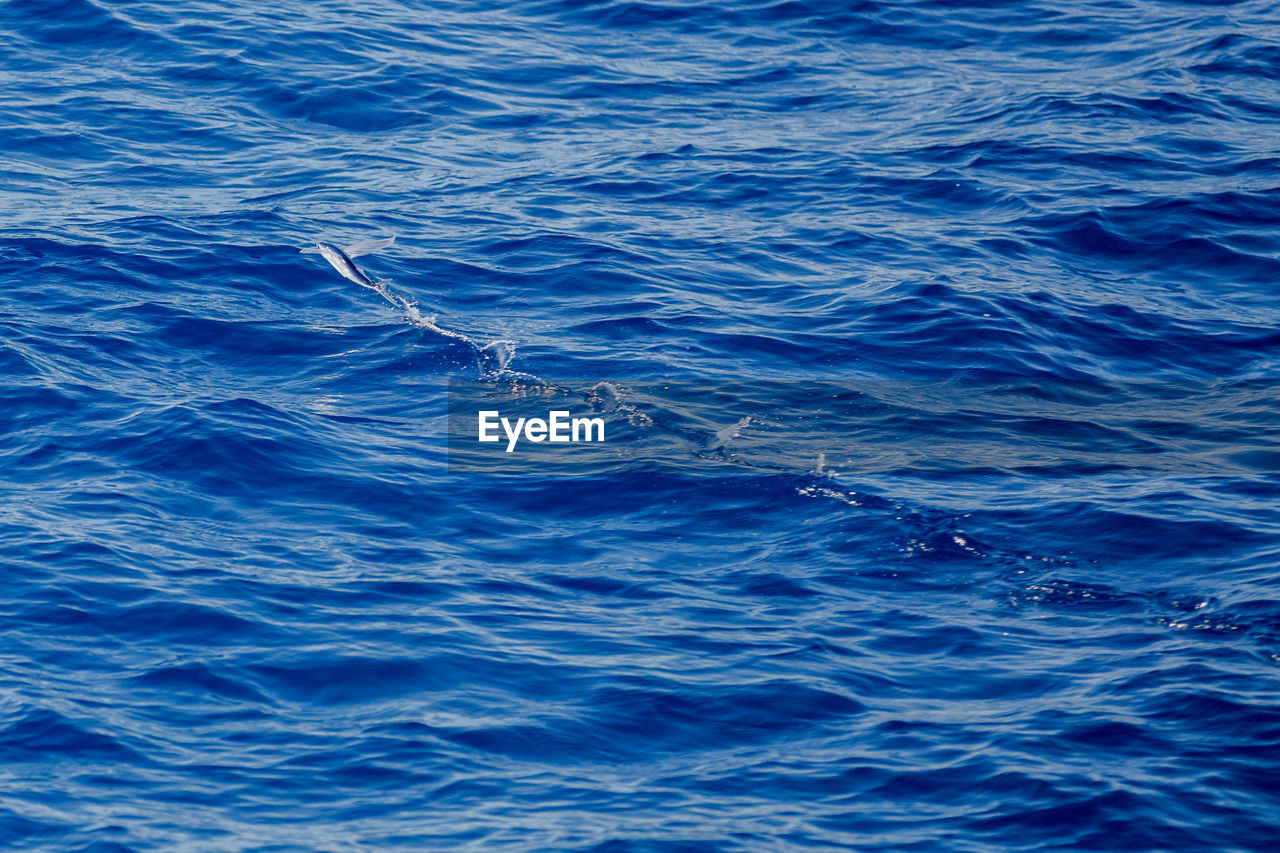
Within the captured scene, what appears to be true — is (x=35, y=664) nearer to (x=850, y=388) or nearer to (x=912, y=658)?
(x=912, y=658)

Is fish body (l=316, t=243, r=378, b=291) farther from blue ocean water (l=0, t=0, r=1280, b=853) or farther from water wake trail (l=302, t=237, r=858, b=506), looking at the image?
blue ocean water (l=0, t=0, r=1280, b=853)

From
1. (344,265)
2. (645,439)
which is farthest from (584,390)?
(344,265)

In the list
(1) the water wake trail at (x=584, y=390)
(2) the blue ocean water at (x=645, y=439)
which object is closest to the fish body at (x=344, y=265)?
(1) the water wake trail at (x=584, y=390)

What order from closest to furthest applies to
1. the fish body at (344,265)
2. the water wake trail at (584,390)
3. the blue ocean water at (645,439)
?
the blue ocean water at (645,439)
the water wake trail at (584,390)
the fish body at (344,265)

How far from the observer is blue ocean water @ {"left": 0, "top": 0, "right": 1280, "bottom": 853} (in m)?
8.12

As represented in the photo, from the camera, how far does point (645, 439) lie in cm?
1232

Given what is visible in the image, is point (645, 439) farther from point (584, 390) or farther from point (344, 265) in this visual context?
point (344, 265)

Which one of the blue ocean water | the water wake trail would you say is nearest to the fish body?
the water wake trail

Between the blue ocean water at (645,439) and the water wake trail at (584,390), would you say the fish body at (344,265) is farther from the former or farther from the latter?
the blue ocean water at (645,439)

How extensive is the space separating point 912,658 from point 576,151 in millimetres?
10834

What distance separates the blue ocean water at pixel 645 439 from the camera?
812 centimetres

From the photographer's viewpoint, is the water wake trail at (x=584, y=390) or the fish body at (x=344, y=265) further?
the fish body at (x=344, y=265)

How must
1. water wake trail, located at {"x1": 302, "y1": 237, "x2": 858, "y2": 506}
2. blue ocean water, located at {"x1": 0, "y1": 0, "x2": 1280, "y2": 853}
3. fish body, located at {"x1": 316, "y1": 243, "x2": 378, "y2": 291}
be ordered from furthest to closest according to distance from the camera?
1. fish body, located at {"x1": 316, "y1": 243, "x2": 378, "y2": 291}
2. water wake trail, located at {"x1": 302, "y1": 237, "x2": 858, "y2": 506}
3. blue ocean water, located at {"x1": 0, "y1": 0, "x2": 1280, "y2": 853}

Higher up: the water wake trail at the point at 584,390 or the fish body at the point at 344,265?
the fish body at the point at 344,265
